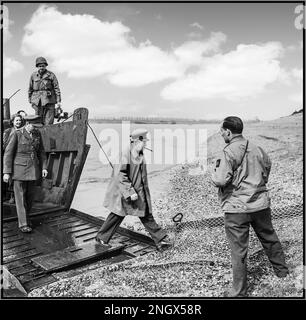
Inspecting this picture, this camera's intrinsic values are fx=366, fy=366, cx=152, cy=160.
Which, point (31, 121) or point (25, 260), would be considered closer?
point (25, 260)

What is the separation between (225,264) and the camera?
4.49m

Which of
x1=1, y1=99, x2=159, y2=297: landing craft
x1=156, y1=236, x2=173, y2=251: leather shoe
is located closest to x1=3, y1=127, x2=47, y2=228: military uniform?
x1=1, y1=99, x2=159, y2=297: landing craft

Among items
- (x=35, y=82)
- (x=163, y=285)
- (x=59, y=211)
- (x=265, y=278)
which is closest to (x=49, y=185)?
(x=59, y=211)

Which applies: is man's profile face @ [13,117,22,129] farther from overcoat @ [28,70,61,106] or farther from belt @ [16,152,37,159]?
overcoat @ [28,70,61,106]

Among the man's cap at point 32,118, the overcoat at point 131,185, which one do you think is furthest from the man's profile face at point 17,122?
the overcoat at point 131,185

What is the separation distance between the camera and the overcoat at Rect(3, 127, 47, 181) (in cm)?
629

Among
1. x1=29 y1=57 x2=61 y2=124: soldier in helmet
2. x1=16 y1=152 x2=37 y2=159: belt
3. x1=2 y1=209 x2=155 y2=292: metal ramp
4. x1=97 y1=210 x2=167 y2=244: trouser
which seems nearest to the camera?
x1=2 y1=209 x2=155 y2=292: metal ramp

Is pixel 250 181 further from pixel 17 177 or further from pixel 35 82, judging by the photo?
pixel 35 82

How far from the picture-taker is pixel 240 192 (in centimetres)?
373

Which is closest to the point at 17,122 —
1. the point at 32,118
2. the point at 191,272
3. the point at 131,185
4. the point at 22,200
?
the point at 22,200

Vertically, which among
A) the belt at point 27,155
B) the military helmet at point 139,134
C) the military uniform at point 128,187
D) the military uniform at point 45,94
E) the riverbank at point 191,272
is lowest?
the riverbank at point 191,272

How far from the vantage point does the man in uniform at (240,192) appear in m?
3.67

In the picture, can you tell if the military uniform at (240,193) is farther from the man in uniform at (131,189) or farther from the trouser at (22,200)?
the trouser at (22,200)

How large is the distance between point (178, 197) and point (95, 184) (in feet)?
20.2
